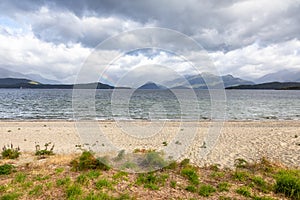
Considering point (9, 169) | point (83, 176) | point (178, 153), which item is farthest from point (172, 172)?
point (9, 169)

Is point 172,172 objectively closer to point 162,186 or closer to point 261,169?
point 162,186

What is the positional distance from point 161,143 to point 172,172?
8.49 meters

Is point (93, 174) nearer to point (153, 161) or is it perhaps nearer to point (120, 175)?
point (120, 175)

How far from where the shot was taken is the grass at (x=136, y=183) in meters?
6.58

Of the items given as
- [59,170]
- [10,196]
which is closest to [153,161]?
[59,170]

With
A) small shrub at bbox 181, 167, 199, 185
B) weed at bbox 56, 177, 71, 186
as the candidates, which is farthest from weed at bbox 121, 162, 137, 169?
weed at bbox 56, 177, 71, 186

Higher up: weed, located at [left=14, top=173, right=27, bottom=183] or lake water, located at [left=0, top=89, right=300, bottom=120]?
weed, located at [left=14, top=173, right=27, bottom=183]

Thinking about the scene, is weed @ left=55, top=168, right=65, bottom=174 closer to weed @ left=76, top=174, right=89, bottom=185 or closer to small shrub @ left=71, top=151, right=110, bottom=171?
small shrub @ left=71, top=151, right=110, bottom=171

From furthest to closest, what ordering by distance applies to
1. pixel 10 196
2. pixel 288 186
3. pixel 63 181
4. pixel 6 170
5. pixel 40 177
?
pixel 6 170, pixel 40 177, pixel 63 181, pixel 288 186, pixel 10 196

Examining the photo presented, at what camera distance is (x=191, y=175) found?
26.1 ft

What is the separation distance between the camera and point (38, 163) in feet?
30.6

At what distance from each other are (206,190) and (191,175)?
3.76 feet

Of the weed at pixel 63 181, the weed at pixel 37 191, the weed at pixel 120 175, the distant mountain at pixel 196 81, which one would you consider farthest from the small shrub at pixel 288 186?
the weed at pixel 37 191

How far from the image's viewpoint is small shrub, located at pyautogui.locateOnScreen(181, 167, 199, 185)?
7537 mm
